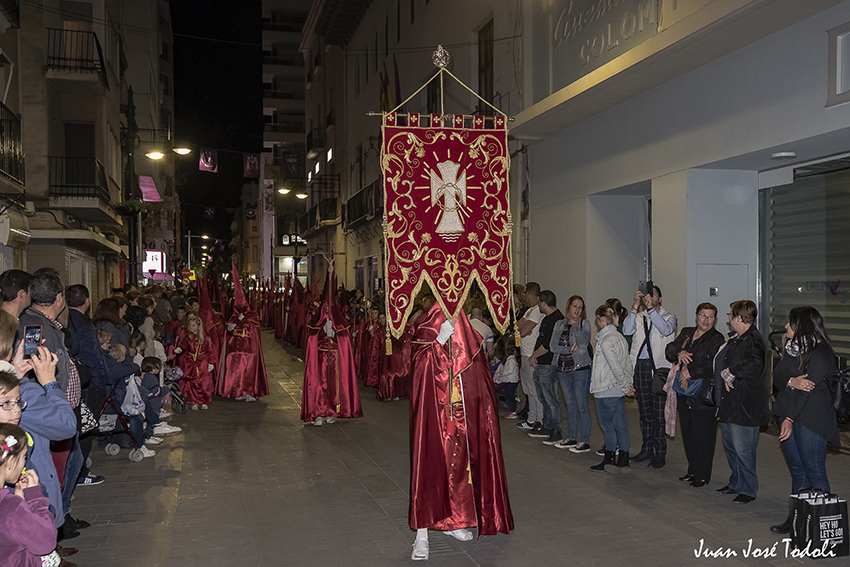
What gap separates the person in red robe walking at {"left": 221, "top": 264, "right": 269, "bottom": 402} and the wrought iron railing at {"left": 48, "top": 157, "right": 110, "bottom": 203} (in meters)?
8.66

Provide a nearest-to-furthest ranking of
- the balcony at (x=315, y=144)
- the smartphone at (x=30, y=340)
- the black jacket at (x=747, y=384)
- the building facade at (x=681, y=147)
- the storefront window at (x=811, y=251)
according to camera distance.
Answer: the smartphone at (x=30, y=340) < the black jacket at (x=747, y=384) < the building facade at (x=681, y=147) < the storefront window at (x=811, y=251) < the balcony at (x=315, y=144)

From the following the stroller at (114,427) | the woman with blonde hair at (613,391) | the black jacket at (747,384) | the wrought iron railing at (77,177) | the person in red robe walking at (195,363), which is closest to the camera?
the black jacket at (747,384)

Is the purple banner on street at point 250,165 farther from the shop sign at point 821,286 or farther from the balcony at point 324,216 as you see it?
the shop sign at point 821,286

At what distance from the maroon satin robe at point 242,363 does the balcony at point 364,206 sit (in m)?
10.9

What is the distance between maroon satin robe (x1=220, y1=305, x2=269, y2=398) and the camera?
1311 centimetres

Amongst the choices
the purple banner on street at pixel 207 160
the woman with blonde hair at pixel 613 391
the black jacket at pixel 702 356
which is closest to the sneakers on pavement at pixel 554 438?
the woman with blonde hair at pixel 613 391

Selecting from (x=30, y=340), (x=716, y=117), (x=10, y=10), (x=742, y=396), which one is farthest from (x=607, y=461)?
(x=10, y=10)

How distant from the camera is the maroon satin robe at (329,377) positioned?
35.4ft

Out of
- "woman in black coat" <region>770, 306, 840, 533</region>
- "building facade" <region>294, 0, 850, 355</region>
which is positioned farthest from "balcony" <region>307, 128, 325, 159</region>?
"woman in black coat" <region>770, 306, 840, 533</region>

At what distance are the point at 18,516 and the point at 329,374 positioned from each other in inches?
304

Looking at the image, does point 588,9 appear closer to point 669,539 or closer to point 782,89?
point 782,89

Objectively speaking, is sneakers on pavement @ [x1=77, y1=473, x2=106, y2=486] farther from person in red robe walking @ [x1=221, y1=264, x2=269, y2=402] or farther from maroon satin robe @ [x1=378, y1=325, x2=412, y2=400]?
maroon satin robe @ [x1=378, y1=325, x2=412, y2=400]

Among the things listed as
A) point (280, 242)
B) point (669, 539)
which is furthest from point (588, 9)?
point (280, 242)

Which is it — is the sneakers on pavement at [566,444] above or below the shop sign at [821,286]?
below
